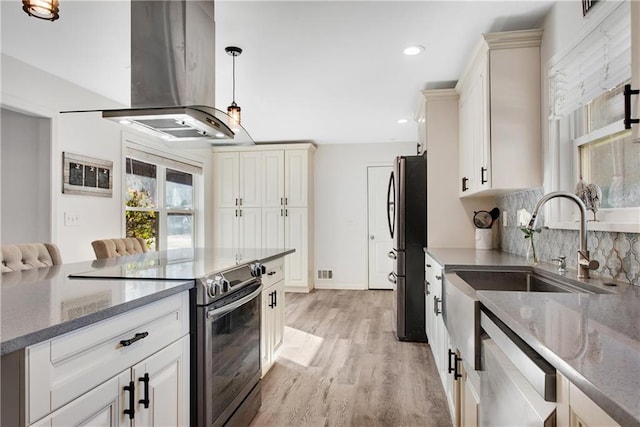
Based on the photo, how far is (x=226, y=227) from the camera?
6.22m

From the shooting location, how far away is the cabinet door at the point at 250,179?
20.2 ft

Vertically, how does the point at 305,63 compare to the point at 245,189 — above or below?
above

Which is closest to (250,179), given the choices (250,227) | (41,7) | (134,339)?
(250,227)

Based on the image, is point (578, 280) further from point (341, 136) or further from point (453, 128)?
point (341, 136)

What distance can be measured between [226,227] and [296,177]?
1380mm

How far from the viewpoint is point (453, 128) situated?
363 cm

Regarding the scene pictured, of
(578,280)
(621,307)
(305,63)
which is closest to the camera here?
(621,307)

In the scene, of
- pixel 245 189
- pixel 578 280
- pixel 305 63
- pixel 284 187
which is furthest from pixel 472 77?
pixel 245 189

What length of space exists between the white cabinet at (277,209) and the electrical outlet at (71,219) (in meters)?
2.62

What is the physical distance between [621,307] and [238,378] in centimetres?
167

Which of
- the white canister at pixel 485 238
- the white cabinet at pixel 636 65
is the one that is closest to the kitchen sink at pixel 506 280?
the white cabinet at pixel 636 65

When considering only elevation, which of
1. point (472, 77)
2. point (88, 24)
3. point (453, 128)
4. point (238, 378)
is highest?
point (88, 24)

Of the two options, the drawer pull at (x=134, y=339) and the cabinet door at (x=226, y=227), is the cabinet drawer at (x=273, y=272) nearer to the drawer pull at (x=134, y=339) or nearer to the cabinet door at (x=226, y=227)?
the drawer pull at (x=134, y=339)

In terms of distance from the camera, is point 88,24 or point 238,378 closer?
point 238,378
